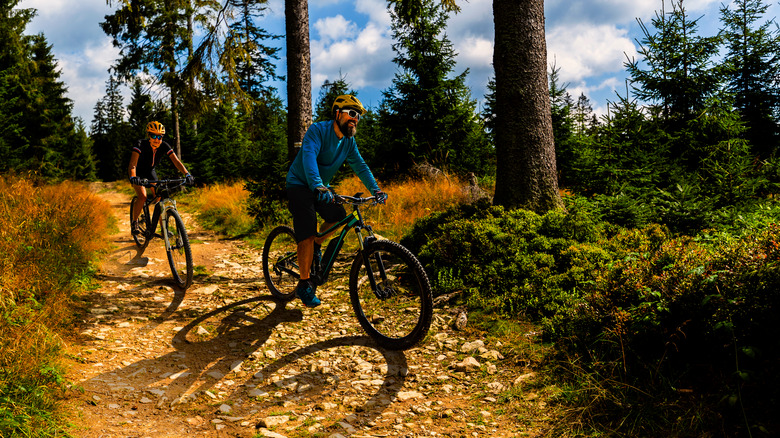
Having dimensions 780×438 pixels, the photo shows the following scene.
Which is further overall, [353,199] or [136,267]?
[136,267]

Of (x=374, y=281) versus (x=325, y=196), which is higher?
(x=325, y=196)

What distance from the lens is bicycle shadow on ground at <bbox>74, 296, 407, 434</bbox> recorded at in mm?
3619

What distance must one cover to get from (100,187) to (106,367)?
29426 millimetres

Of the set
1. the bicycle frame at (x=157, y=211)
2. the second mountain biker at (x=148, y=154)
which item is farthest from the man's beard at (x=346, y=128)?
the second mountain biker at (x=148, y=154)

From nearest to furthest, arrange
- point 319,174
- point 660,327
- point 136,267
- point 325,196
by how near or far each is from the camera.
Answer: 1. point 660,327
2. point 325,196
3. point 319,174
4. point 136,267

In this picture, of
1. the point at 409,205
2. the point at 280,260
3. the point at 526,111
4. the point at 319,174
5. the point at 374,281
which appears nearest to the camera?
the point at 374,281

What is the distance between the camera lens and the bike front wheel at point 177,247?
612cm

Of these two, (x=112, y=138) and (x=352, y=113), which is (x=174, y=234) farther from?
(x=112, y=138)

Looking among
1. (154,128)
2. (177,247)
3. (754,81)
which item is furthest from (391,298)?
(754,81)

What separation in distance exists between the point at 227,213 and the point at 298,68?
5073 millimetres

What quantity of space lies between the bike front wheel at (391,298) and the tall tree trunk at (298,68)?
430 cm

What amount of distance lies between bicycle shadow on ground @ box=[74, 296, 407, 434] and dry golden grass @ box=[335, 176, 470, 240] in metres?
4.08

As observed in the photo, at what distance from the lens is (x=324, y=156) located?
4.79 m

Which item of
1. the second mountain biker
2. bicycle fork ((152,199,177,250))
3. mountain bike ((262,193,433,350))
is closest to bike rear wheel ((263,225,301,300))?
mountain bike ((262,193,433,350))
